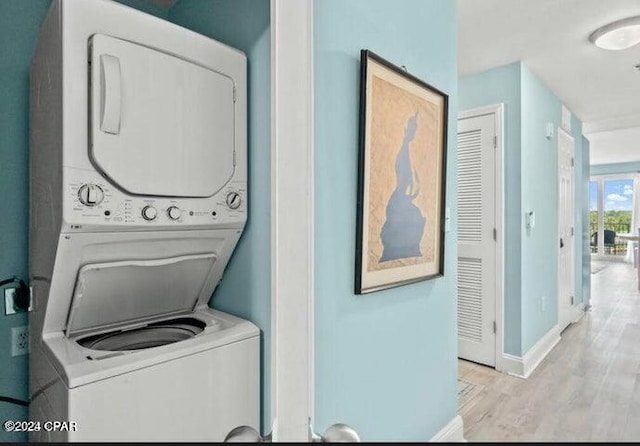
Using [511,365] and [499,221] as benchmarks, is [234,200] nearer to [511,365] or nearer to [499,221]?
[499,221]

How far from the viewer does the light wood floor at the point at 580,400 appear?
497mm

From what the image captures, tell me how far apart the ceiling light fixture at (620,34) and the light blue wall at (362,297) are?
0.67 m

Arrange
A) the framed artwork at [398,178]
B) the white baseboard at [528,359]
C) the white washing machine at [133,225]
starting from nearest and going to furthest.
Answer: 1. the white washing machine at [133,225]
2. the framed artwork at [398,178]
3. the white baseboard at [528,359]

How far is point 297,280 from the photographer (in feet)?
2.40

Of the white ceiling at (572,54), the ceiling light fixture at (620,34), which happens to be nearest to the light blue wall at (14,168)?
the white ceiling at (572,54)

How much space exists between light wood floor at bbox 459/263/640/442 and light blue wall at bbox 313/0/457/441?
0.81 ft

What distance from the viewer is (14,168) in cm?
106

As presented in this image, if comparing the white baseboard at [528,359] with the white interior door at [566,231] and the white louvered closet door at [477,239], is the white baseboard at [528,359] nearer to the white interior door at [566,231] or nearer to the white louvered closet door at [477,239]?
the white louvered closet door at [477,239]

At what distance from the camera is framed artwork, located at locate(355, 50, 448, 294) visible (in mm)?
1218

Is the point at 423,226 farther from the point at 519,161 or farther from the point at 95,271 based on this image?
the point at 519,161

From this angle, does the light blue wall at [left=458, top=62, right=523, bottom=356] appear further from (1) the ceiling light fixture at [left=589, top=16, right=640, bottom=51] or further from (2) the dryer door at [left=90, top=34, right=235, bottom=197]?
(2) the dryer door at [left=90, top=34, right=235, bottom=197]

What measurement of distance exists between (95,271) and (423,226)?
1.20m

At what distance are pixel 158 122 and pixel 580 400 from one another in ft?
4.11

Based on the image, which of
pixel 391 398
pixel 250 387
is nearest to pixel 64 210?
pixel 250 387
